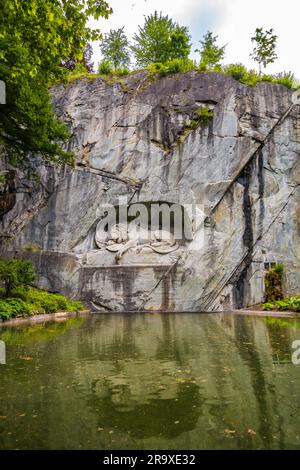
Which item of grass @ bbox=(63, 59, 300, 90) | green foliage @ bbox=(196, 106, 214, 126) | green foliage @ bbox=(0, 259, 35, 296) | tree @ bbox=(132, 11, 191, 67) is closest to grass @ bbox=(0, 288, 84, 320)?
green foliage @ bbox=(0, 259, 35, 296)

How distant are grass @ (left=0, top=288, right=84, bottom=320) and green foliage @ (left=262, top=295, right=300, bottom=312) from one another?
748 cm

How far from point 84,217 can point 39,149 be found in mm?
6553

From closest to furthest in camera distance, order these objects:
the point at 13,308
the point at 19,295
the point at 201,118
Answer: the point at 13,308 → the point at 19,295 → the point at 201,118

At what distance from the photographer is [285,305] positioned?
48.6ft

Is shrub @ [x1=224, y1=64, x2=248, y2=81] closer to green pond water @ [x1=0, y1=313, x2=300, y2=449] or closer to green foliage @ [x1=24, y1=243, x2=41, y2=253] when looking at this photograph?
green foliage @ [x1=24, y1=243, x2=41, y2=253]

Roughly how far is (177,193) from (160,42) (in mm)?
12321

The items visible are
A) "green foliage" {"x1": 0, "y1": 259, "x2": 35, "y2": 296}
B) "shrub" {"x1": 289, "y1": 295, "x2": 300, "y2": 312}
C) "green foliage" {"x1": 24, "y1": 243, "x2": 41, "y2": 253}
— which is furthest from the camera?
"green foliage" {"x1": 24, "y1": 243, "x2": 41, "y2": 253}

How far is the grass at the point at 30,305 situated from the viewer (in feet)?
36.3

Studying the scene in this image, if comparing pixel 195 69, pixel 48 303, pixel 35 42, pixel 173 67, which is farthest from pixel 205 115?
pixel 35 42

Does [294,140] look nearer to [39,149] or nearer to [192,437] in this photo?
[39,149]

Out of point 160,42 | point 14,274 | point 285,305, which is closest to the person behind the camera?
point 14,274

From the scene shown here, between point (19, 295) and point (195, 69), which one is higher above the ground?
point (195, 69)

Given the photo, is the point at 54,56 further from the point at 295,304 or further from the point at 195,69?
the point at 195,69

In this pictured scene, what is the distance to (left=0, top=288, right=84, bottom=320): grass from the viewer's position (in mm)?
11070
